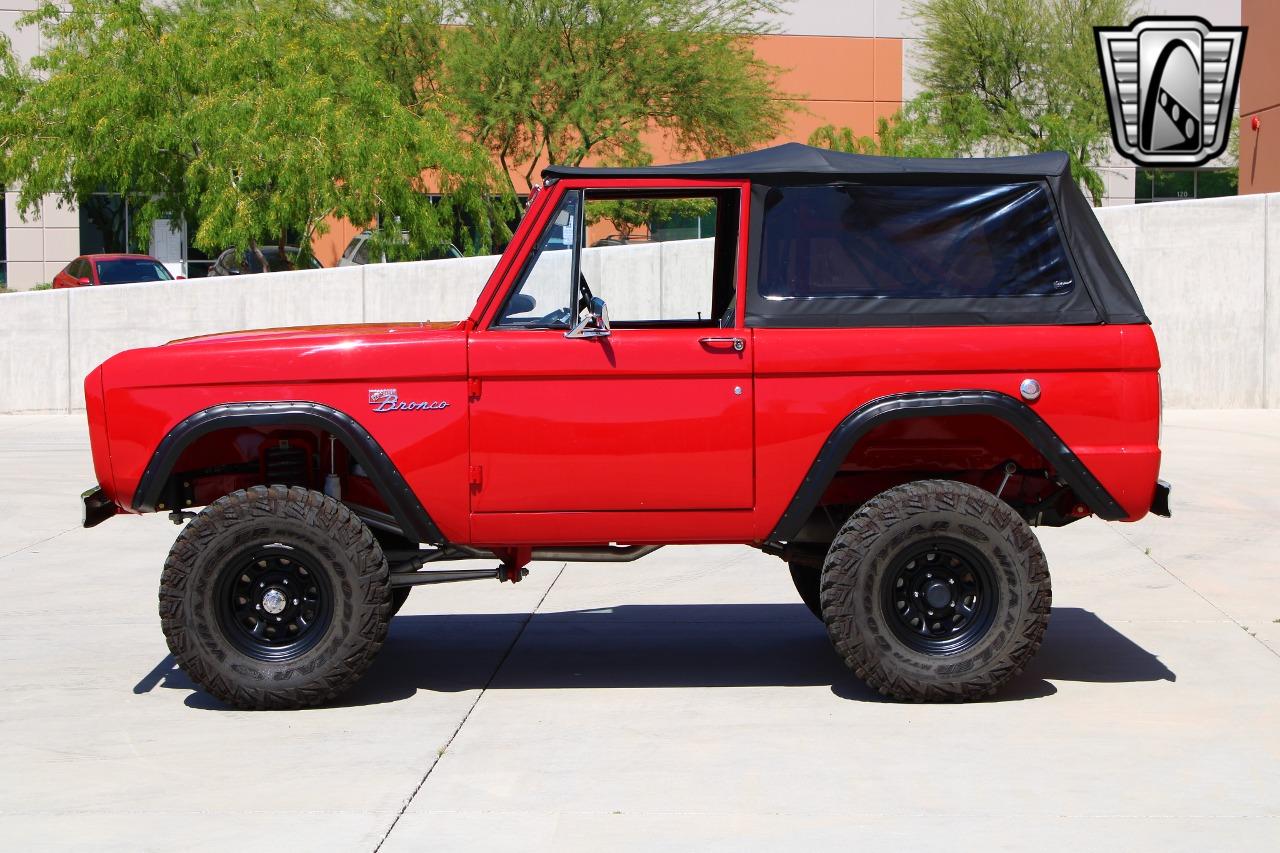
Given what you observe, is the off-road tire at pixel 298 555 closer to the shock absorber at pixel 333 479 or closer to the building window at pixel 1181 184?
the shock absorber at pixel 333 479

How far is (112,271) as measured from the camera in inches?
1213

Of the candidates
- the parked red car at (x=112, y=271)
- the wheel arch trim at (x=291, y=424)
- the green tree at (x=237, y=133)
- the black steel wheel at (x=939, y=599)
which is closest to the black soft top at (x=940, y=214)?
the black steel wheel at (x=939, y=599)

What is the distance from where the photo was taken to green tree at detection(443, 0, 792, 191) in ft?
114

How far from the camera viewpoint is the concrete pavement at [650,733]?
5.06 m

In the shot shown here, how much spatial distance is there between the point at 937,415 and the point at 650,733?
1640 millimetres

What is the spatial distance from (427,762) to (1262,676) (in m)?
3.46

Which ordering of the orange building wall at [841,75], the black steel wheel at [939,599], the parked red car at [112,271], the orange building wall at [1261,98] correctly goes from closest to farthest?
the black steel wheel at [939,599] < the parked red car at [112,271] < the orange building wall at [1261,98] < the orange building wall at [841,75]

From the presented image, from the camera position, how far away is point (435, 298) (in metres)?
19.8

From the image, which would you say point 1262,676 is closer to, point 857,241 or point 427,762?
point 857,241

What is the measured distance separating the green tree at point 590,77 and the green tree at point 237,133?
7050 mm

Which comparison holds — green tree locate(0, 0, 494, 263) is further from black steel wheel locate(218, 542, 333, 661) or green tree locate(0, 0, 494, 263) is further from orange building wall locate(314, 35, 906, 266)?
orange building wall locate(314, 35, 906, 266)

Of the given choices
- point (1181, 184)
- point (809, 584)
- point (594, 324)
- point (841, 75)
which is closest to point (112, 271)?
point (841, 75)

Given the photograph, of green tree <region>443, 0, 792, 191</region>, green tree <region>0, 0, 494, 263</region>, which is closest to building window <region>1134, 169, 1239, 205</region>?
green tree <region>443, 0, 792, 191</region>

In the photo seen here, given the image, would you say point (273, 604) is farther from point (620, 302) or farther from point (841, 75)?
point (841, 75)
